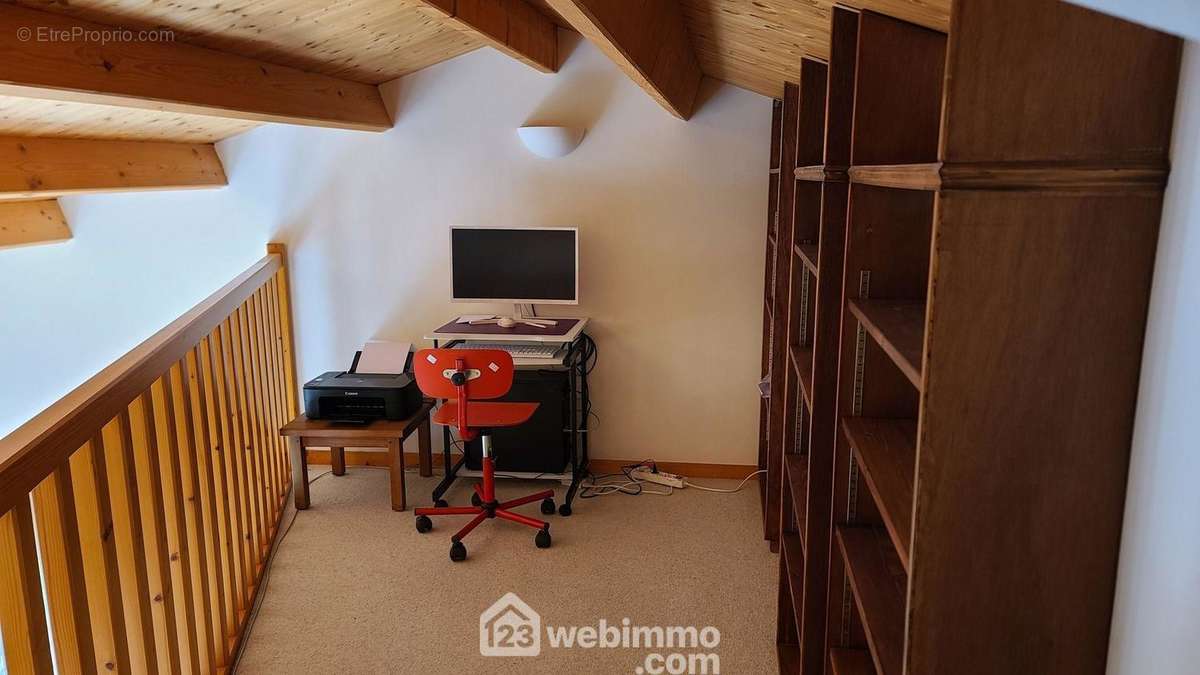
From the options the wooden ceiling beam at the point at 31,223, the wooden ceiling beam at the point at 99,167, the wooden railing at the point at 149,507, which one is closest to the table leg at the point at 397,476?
the wooden railing at the point at 149,507

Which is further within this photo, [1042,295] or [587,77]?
[587,77]

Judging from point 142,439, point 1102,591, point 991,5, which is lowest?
point 142,439

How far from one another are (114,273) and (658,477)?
2998mm

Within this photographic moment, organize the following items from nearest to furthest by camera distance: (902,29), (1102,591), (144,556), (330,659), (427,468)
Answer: (1102,591) → (902,29) → (144,556) → (330,659) → (427,468)

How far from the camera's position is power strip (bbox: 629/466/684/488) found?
431 centimetres

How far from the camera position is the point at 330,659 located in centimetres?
285

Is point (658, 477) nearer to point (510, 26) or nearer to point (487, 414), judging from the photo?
point (487, 414)

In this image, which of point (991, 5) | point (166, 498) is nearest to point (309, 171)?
point (166, 498)

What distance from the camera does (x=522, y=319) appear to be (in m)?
4.24

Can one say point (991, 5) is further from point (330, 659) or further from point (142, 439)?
point (330, 659)

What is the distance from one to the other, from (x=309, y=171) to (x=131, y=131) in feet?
2.82

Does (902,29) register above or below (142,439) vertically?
above

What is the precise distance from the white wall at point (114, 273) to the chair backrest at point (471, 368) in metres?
1.49

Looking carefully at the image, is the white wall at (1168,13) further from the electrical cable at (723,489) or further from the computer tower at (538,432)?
the electrical cable at (723,489)
